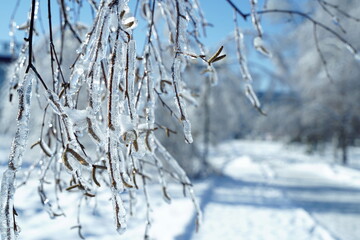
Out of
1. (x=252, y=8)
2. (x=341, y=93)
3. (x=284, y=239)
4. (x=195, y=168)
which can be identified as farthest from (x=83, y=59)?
(x=341, y=93)

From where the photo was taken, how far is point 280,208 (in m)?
5.79

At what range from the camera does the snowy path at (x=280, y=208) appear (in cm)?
429

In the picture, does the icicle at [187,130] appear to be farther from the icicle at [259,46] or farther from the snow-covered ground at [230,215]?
the snow-covered ground at [230,215]

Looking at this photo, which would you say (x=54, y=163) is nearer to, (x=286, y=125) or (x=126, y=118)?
(x=126, y=118)

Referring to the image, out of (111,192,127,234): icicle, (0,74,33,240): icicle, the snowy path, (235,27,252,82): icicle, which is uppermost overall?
(235,27,252,82): icicle

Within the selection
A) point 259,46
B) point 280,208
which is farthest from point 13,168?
point 280,208

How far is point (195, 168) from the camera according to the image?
961 centimetres

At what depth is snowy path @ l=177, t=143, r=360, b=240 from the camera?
4.29m

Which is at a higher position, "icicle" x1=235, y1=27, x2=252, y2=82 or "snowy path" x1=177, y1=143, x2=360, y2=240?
"icicle" x1=235, y1=27, x2=252, y2=82

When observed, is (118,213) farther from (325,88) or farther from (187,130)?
(325,88)

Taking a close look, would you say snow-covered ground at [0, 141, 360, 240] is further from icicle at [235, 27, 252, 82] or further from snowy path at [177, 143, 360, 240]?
icicle at [235, 27, 252, 82]

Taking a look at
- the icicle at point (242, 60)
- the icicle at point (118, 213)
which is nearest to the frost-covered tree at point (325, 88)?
the icicle at point (242, 60)

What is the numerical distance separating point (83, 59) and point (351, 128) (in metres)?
14.7

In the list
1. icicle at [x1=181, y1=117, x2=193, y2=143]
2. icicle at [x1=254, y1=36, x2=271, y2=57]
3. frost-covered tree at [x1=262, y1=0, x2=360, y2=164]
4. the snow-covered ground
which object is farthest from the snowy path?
frost-covered tree at [x1=262, y1=0, x2=360, y2=164]
